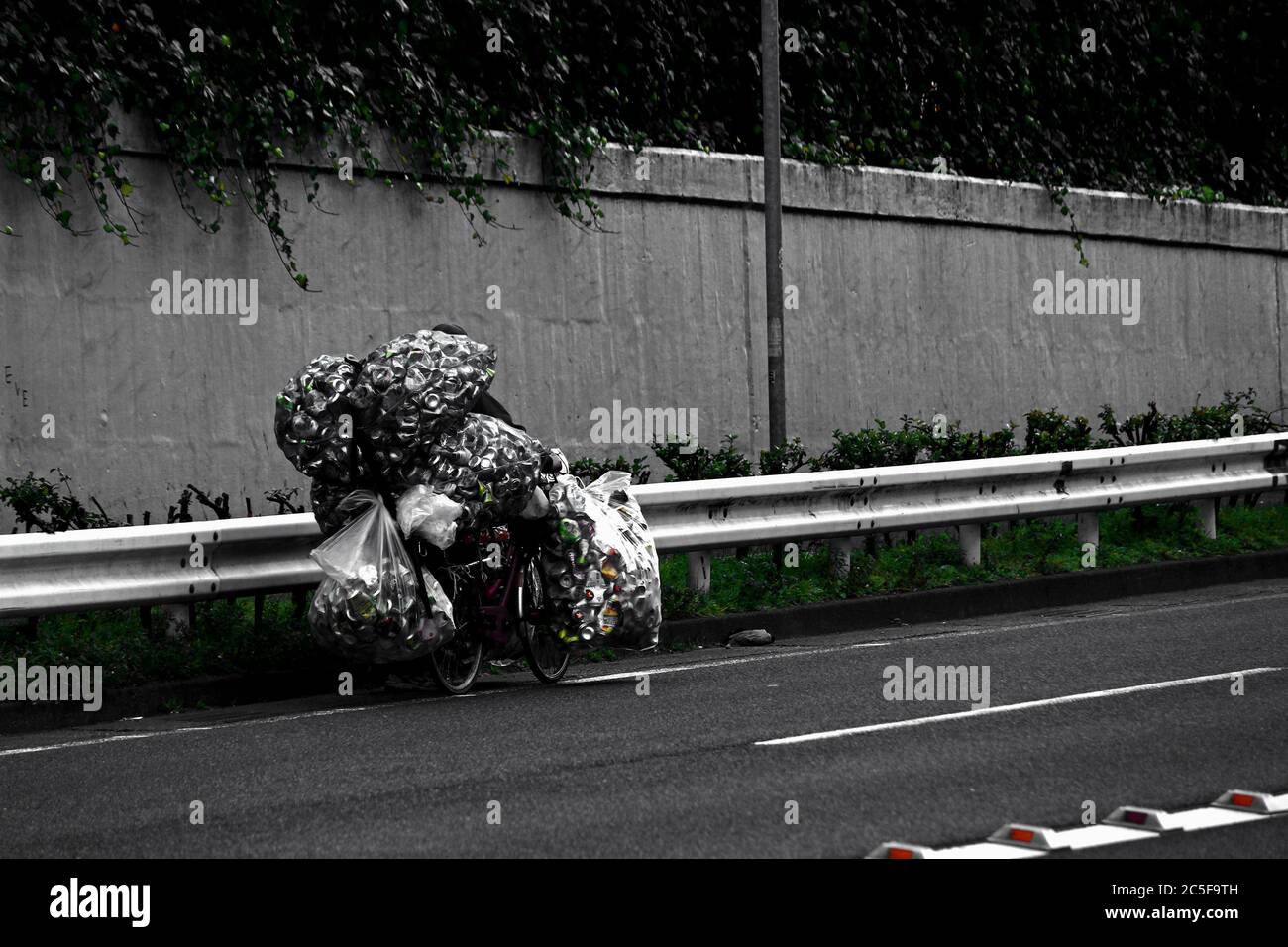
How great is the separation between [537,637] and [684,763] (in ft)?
8.83

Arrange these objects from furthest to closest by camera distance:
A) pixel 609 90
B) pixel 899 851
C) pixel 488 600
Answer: pixel 609 90 → pixel 488 600 → pixel 899 851

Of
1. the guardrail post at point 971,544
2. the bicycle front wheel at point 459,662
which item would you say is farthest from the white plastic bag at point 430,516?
the guardrail post at point 971,544

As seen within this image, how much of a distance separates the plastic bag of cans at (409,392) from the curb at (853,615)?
1.57 meters

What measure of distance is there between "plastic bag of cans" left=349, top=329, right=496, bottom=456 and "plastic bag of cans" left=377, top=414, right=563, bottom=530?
82mm

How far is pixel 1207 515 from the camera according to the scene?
49.0 ft

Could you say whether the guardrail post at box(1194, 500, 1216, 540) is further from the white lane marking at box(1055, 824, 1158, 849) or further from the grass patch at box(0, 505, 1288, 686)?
the white lane marking at box(1055, 824, 1158, 849)

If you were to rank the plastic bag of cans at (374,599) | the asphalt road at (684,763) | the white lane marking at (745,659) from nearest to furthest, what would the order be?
the asphalt road at (684,763) → the white lane marking at (745,659) → the plastic bag of cans at (374,599)

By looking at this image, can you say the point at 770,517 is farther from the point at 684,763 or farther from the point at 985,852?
the point at 985,852

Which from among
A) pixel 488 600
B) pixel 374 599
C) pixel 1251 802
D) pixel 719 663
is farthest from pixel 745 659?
pixel 1251 802

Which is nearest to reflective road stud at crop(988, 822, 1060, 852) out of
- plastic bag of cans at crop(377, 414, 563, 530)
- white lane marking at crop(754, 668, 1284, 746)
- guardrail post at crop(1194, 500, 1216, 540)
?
white lane marking at crop(754, 668, 1284, 746)

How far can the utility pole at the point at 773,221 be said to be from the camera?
576 inches

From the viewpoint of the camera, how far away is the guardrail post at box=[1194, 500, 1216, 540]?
14892 millimetres

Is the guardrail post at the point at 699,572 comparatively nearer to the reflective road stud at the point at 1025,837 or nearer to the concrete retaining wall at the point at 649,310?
the concrete retaining wall at the point at 649,310
